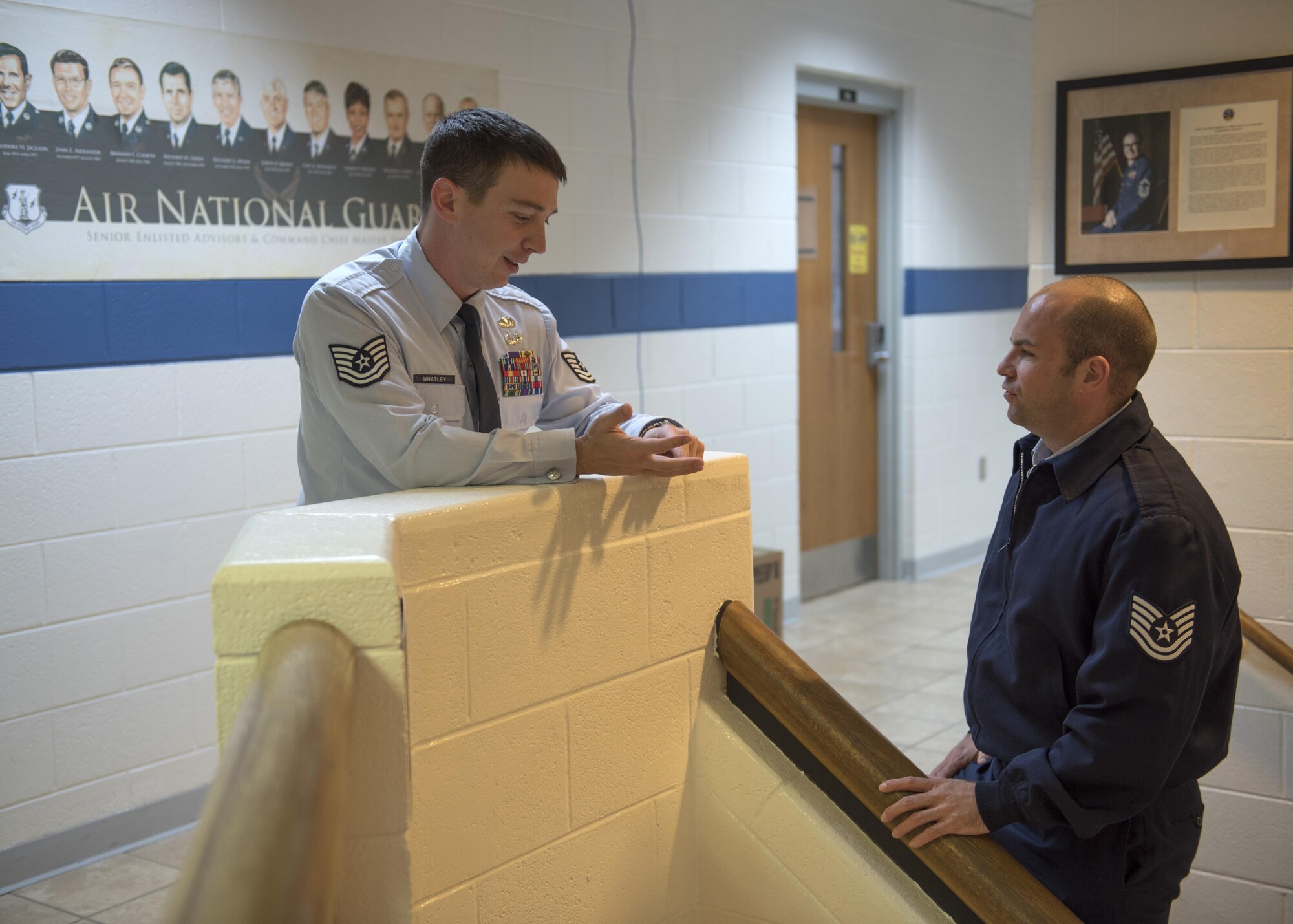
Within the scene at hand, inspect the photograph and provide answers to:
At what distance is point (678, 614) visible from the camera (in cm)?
164

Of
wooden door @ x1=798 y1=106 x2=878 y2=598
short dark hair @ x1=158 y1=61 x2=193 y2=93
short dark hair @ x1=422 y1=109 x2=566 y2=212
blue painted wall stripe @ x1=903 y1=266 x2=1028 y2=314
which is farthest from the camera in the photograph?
blue painted wall stripe @ x1=903 y1=266 x2=1028 y2=314

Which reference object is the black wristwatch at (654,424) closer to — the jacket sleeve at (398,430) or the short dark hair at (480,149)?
the jacket sleeve at (398,430)

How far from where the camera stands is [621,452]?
1.50m

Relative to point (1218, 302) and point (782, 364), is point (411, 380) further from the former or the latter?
point (782, 364)

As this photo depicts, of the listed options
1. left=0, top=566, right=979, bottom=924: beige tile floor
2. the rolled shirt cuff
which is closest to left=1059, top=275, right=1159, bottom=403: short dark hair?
the rolled shirt cuff

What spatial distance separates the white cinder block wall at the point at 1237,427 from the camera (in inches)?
97.2

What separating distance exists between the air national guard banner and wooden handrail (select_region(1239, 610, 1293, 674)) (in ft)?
8.28

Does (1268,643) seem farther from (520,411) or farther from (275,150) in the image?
(275,150)

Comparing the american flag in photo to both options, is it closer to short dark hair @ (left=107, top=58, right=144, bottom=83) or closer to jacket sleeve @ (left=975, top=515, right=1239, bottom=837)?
jacket sleeve @ (left=975, top=515, right=1239, bottom=837)

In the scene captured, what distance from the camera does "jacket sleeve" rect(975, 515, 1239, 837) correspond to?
138 centimetres

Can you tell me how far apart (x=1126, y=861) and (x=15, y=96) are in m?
2.80

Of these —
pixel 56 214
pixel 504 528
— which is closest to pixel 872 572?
pixel 56 214

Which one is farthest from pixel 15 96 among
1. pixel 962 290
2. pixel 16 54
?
pixel 962 290

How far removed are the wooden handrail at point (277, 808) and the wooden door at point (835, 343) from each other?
4691 millimetres
